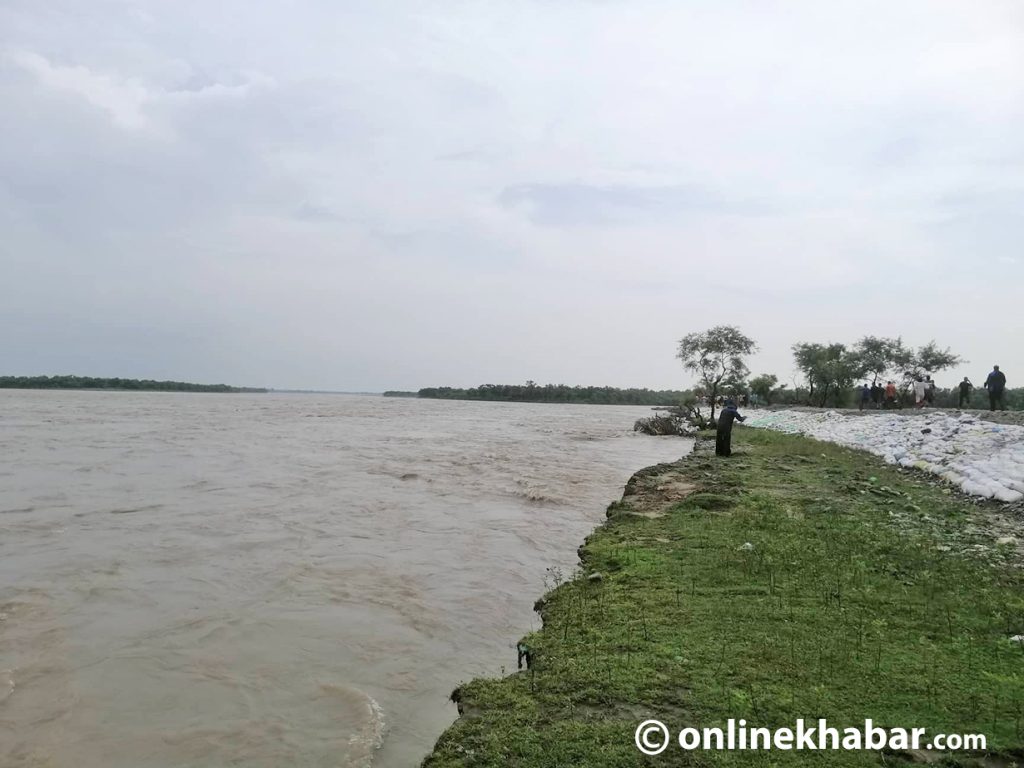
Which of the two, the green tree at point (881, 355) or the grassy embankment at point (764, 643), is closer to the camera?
the grassy embankment at point (764, 643)

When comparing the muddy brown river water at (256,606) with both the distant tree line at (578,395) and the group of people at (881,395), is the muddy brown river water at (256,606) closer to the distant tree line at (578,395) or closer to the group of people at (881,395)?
the group of people at (881,395)

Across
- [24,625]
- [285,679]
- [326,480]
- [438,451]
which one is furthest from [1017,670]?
[438,451]

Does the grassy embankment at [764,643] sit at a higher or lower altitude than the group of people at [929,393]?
lower

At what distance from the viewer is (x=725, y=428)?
16.2 metres

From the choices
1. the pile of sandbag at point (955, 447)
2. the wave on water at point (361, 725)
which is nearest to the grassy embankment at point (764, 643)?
the wave on water at point (361, 725)

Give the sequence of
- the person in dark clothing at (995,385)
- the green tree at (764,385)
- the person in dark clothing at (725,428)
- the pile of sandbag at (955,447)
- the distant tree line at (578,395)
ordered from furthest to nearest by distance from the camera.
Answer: the distant tree line at (578,395)
the green tree at (764,385)
the person in dark clothing at (995,385)
the person in dark clothing at (725,428)
the pile of sandbag at (955,447)

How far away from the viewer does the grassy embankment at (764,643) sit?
3182 mm

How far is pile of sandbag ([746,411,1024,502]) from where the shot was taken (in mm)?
9500

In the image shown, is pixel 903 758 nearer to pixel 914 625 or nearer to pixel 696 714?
pixel 696 714

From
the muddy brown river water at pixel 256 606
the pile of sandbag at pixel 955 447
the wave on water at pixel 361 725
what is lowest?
the muddy brown river water at pixel 256 606

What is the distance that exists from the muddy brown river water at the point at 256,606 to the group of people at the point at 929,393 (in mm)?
19280

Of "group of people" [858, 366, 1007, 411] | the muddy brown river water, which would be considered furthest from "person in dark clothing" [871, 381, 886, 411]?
the muddy brown river water

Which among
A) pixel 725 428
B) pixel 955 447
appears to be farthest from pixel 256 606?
pixel 955 447


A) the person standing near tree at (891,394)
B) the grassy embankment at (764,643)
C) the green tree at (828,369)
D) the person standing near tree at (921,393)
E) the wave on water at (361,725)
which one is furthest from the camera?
the green tree at (828,369)
